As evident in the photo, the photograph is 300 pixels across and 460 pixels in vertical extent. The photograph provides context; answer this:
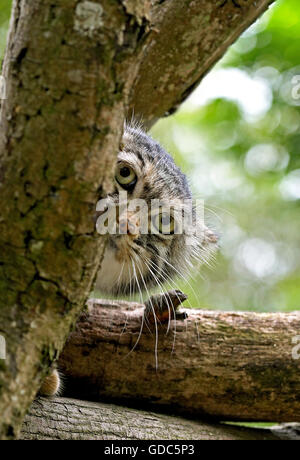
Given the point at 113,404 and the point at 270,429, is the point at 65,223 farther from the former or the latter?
the point at 270,429

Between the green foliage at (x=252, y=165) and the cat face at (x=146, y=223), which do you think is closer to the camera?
the cat face at (x=146, y=223)

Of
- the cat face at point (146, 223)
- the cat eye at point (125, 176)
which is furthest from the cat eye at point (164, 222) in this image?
the cat eye at point (125, 176)

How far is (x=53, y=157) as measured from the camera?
1.15 m

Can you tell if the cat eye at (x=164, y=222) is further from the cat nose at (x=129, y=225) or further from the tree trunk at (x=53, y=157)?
the tree trunk at (x=53, y=157)

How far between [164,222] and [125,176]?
12.0 inches

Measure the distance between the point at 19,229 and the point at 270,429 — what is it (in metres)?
1.69

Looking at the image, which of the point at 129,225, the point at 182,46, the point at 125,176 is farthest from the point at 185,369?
the point at 182,46

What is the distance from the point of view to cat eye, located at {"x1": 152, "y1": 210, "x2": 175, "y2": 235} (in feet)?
7.29

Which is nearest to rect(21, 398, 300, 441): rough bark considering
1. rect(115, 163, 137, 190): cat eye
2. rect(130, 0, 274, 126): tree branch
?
rect(115, 163, 137, 190): cat eye

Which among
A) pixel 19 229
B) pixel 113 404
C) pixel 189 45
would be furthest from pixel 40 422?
pixel 189 45

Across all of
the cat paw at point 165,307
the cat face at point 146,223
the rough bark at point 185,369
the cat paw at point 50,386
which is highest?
the cat face at point 146,223

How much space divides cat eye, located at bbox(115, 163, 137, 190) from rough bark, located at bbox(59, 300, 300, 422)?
0.59 metres

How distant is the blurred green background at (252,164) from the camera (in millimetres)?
3018

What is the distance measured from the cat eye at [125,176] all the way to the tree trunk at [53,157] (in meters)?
0.89
